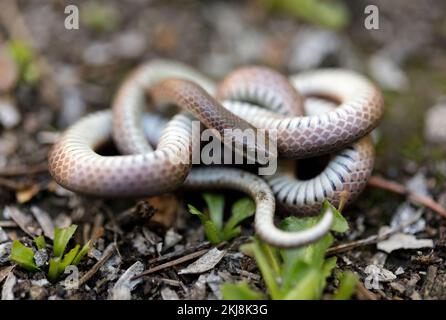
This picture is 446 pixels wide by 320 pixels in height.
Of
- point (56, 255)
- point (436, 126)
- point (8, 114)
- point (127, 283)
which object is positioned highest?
point (436, 126)

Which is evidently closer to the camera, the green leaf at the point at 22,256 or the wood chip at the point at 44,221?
the green leaf at the point at 22,256

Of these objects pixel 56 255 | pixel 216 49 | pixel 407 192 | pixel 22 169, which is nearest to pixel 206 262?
pixel 56 255

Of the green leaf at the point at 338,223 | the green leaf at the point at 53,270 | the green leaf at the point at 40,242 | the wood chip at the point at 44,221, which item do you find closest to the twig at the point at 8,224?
the wood chip at the point at 44,221

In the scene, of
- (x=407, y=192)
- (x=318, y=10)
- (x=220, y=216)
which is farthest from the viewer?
(x=318, y=10)

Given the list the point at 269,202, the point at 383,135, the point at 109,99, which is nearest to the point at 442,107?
the point at 383,135

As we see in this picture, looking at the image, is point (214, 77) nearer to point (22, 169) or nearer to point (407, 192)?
point (22, 169)

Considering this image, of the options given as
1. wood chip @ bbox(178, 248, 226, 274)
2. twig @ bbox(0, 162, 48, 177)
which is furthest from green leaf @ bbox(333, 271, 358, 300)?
twig @ bbox(0, 162, 48, 177)

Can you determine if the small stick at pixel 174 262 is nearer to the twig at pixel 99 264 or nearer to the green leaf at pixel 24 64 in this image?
the twig at pixel 99 264
